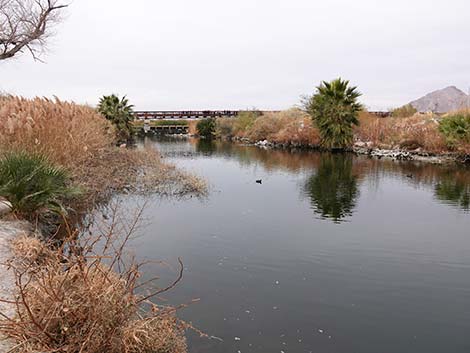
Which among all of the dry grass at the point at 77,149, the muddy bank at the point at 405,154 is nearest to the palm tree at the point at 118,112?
the muddy bank at the point at 405,154

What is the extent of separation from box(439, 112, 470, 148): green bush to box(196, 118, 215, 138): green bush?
3117 centimetres

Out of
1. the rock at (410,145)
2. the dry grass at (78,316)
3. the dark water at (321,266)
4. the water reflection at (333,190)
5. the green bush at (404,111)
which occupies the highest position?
the green bush at (404,111)

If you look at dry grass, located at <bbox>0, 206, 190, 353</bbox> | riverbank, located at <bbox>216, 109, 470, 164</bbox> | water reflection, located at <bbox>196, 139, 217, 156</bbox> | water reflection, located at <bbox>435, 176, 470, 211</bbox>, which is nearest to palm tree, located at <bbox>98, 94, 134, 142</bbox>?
water reflection, located at <bbox>196, 139, 217, 156</bbox>

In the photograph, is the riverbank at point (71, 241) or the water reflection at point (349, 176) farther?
the water reflection at point (349, 176)

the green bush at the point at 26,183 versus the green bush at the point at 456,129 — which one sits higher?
the green bush at the point at 456,129

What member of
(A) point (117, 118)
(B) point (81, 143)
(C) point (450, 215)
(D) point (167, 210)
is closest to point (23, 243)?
(D) point (167, 210)

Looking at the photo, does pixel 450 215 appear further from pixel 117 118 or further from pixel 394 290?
pixel 117 118

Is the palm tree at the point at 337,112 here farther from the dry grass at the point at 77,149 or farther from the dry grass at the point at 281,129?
the dry grass at the point at 77,149

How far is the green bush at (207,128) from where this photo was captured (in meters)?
49.8

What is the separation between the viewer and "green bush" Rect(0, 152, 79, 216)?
22.4 feet

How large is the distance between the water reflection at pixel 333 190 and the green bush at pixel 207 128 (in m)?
30.3

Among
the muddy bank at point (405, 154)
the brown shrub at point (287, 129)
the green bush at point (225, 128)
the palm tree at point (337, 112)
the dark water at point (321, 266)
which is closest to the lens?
the dark water at point (321, 266)

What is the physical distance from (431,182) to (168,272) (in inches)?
465

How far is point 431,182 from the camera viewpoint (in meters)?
14.6
